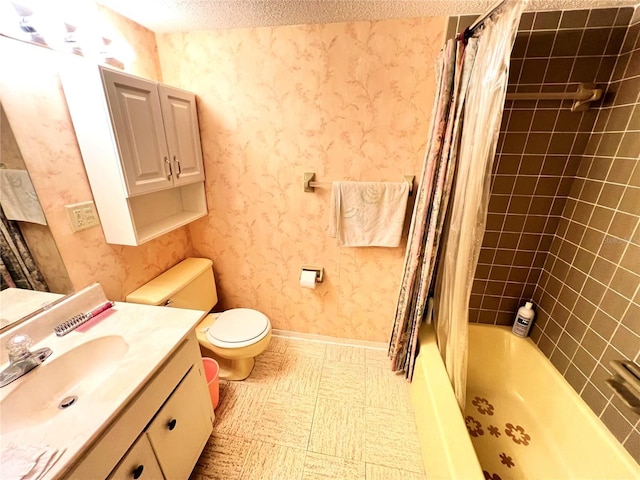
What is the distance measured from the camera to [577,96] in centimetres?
121

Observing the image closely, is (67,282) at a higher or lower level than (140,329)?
higher

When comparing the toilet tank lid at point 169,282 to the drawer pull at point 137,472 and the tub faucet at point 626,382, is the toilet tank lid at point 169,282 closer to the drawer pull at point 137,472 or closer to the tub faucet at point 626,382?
the drawer pull at point 137,472

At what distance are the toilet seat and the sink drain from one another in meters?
0.68

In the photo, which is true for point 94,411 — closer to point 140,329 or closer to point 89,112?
point 140,329

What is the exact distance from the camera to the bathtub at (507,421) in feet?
3.34

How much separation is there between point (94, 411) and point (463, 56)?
185cm

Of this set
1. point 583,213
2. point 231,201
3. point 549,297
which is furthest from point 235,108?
point 549,297

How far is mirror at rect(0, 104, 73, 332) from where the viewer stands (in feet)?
3.00

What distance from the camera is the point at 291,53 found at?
1.45m

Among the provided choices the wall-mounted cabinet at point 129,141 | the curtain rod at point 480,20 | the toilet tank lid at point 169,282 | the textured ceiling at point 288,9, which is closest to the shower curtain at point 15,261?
the wall-mounted cabinet at point 129,141

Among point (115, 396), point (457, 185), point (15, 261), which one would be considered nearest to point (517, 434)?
point (457, 185)

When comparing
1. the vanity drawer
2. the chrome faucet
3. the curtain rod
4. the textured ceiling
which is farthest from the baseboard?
the textured ceiling

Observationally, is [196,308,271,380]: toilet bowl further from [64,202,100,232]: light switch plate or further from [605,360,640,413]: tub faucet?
[605,360,640,413]: tub faucet

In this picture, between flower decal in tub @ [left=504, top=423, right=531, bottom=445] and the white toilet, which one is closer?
flower decal in tub @ [left=504, top=423, right=531, bottom=445]
